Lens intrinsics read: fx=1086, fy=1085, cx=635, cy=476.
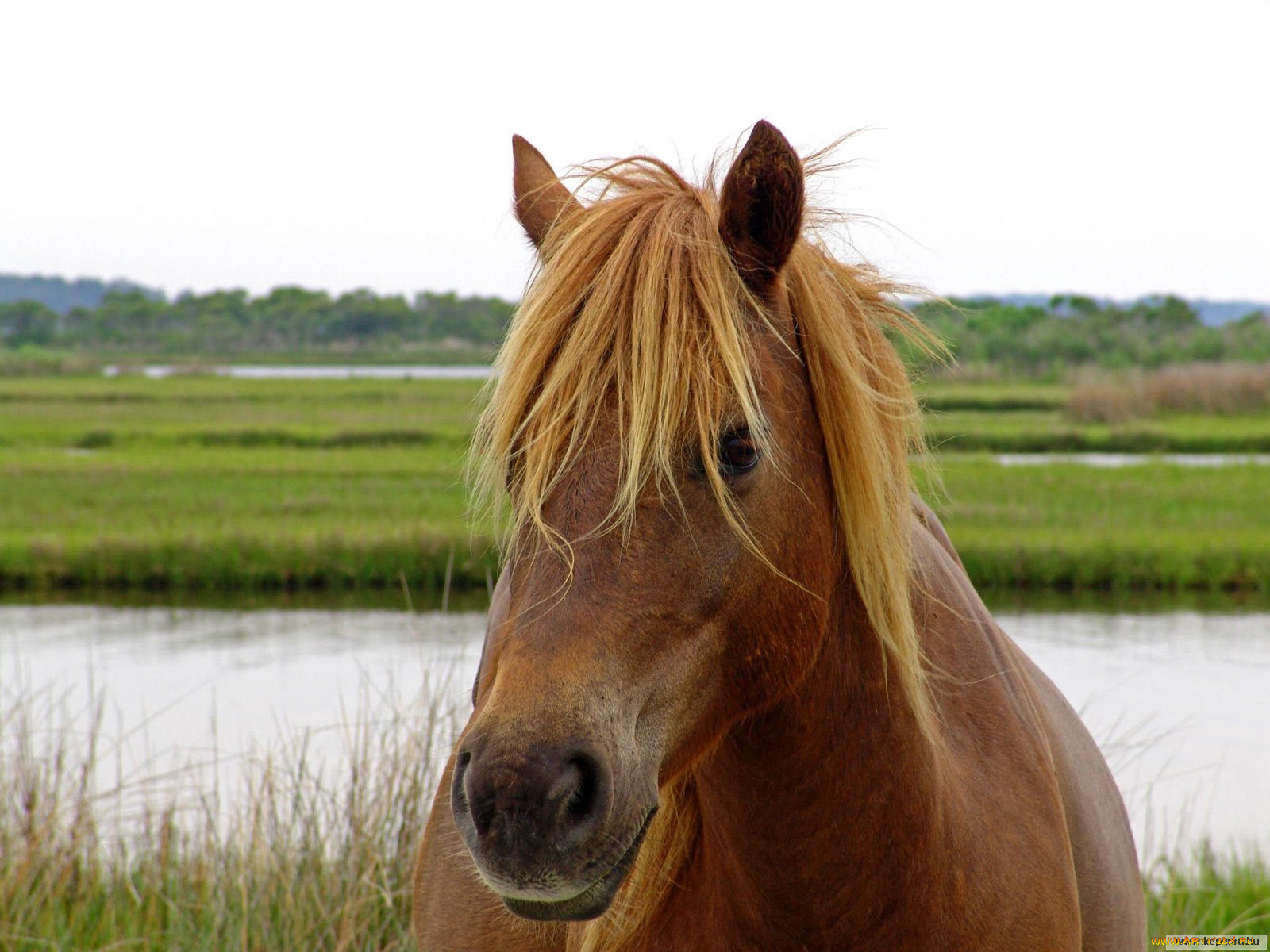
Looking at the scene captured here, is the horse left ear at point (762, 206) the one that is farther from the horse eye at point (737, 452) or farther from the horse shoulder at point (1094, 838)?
the horse shoulder at point (1094, 838)

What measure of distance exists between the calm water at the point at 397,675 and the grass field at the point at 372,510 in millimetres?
1228

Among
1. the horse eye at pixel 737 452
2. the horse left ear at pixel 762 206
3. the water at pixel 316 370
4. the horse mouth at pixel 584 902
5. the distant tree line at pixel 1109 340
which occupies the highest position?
the distant tree line at pixel 1109 340

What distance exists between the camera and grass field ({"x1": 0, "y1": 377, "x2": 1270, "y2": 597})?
14.3 metres

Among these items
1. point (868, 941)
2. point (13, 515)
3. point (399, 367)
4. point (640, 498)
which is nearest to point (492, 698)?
point (640, 498)

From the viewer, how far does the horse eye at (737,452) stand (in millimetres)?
1539

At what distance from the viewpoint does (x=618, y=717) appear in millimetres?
1388

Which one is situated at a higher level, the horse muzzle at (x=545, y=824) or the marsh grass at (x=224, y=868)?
the horse muzzle at (x=545, y=824)

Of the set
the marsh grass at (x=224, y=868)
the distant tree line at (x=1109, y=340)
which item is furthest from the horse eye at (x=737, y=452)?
the distant tree line at (x=1109, y=340)

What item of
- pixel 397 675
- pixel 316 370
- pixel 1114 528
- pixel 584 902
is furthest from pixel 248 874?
pixel 316 370

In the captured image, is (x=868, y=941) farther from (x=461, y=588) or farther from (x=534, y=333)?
(x=461, y=588)

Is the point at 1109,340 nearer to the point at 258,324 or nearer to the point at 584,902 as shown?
the point at 584,902

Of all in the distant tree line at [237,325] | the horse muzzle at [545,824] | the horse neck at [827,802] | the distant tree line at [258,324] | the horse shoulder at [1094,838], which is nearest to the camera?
the horse muzzle at [545,824]

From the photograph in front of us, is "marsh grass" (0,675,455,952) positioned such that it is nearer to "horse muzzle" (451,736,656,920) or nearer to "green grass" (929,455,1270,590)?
"horse muzzle" (451,736,656,920)

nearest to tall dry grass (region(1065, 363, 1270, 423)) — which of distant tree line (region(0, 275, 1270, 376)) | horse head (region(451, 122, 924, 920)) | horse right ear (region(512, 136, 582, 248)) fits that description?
distant tree line (region(0, 275, 1270, 376))
